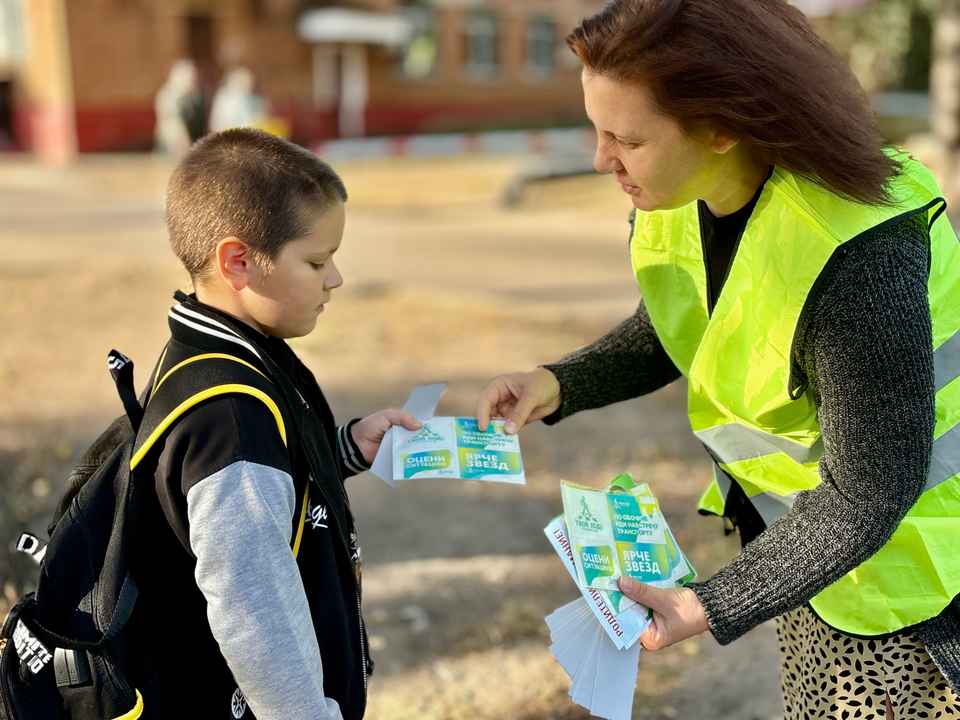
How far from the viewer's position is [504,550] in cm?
365

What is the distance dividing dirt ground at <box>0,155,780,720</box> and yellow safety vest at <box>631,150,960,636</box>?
134cm

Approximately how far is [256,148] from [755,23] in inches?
32.1

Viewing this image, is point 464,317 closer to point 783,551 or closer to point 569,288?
point 569,288

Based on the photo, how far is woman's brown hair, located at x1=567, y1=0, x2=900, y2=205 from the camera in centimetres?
140

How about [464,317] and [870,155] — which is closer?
[870,155]

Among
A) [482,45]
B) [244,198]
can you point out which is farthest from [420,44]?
[244,198]

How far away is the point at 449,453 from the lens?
1793 mm

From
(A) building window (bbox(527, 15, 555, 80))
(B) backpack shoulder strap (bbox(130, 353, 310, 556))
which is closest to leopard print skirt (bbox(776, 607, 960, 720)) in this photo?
(B) backpack shoulder strap (bbox(130, 353, 310, 556))

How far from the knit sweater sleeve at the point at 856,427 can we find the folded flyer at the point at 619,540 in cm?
17

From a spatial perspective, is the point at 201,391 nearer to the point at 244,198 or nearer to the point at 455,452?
the point at 244,198

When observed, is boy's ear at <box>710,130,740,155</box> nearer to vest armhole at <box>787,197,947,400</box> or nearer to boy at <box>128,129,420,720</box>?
vest armhole at <box>787,197,947,400</box>

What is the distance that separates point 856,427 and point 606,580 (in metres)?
0.49

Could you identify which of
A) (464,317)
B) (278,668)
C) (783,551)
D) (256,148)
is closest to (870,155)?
(783,551)

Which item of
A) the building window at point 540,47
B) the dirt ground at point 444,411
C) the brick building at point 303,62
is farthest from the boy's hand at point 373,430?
the building window at point 540,47
